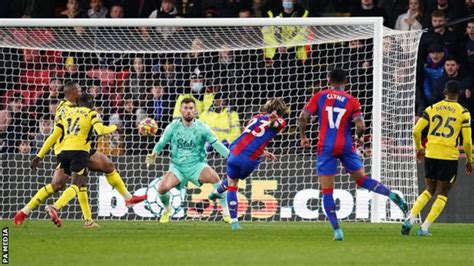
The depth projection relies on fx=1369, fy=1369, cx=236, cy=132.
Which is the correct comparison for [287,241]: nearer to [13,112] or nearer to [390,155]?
[390,155]

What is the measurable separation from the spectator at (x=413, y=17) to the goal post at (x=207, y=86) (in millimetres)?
929

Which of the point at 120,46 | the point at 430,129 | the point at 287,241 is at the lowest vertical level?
the point at 287,241

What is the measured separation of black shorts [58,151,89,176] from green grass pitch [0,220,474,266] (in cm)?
82

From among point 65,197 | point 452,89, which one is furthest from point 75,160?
point 452,89

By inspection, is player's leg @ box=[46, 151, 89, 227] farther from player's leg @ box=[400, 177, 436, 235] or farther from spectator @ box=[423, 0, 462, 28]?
spectator @ box=[423, 0, 462, 28]

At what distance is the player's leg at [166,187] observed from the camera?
2067cm

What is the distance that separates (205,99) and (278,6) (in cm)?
266

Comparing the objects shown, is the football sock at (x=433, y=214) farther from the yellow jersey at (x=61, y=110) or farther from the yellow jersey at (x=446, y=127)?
the yellow jersey at (x=61, y=110)

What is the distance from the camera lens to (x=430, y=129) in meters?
17.9

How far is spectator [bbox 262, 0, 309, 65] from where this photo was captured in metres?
22.6

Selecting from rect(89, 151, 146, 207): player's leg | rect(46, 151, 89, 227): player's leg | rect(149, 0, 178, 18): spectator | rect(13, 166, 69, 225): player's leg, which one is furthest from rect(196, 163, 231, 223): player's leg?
rect(149, 0, 178, 18): spectator

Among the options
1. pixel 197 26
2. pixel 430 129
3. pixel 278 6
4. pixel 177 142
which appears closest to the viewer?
pixel 430 129

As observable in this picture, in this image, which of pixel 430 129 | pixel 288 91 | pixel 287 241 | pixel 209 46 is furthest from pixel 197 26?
pixel 287 241

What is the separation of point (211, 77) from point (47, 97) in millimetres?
2868
